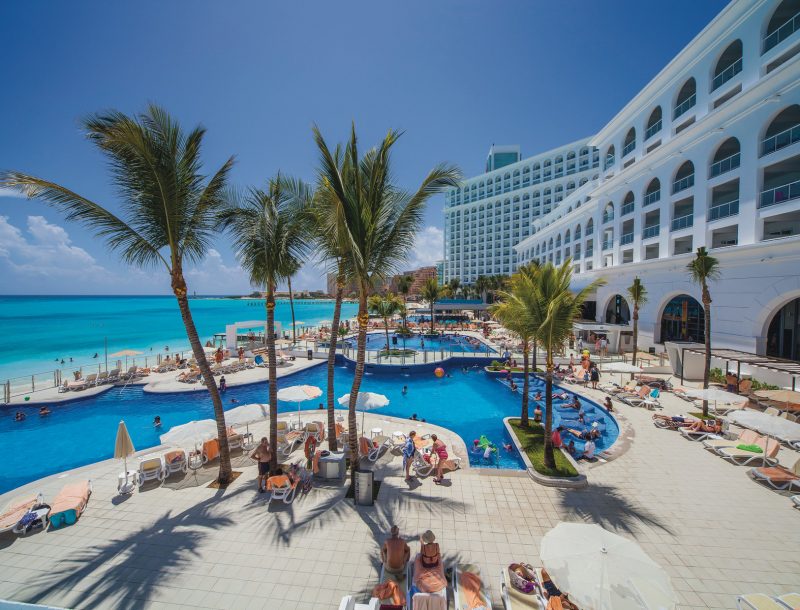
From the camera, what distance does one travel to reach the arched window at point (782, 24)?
1639 centimetres

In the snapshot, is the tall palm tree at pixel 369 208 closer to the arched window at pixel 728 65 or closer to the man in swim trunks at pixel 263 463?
the man in swim trunks at pixel 263 463

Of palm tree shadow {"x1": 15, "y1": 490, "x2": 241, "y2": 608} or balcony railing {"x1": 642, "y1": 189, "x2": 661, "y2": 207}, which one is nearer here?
palm tree shadow {"x1": 15, "y1": 490, "x2": 241, "y2": 608}

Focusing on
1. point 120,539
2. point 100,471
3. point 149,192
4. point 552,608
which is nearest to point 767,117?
point 552,608

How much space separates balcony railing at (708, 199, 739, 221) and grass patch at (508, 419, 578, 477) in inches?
742

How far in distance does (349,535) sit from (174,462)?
5.96 metres

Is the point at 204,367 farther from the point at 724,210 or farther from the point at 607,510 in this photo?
the point at 724,210

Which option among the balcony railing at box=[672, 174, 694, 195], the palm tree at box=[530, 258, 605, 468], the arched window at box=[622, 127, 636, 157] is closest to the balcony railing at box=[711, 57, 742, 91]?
the balcony railing at box=[672, 174, 694, 195]

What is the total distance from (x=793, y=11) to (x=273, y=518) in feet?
108

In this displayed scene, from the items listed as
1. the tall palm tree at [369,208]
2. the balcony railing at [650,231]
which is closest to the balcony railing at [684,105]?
the balcony railing at [650,231]

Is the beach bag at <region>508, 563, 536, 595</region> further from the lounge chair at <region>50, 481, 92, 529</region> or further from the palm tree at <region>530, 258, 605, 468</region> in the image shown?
the lounge chair at <region>50, 481, 92, 529</region>

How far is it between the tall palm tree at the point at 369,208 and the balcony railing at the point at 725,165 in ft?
74.1

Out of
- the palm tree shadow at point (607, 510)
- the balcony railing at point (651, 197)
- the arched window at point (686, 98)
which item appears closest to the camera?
the palm tree shadow at point (607, 510)

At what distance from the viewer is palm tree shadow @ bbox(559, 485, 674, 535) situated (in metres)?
7.00

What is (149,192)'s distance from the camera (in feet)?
23.6
